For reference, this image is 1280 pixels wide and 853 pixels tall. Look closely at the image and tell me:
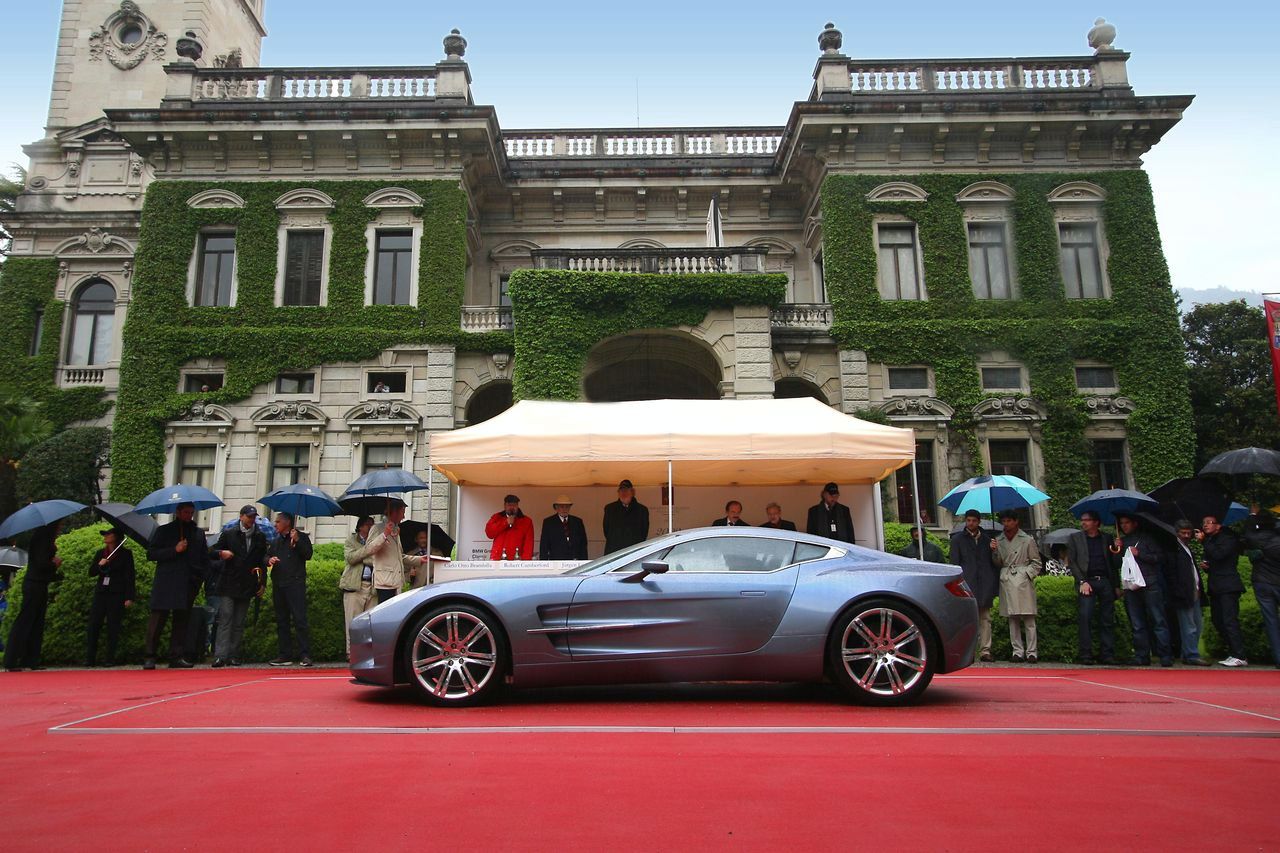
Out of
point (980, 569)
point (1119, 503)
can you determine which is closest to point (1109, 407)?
point (1119, 503)

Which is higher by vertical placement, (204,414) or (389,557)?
(204,414)

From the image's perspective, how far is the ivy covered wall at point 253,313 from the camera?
21.9m

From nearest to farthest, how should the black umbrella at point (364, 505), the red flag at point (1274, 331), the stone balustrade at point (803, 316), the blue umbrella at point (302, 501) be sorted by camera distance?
the black umbrella at point (364, 505) → the blue umbrella at point (302, 501) → the red flag at point (1274, 331) → the stone balustrade at point (803, 316)

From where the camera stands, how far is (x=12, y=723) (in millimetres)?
6078

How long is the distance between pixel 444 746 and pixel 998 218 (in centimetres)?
2255

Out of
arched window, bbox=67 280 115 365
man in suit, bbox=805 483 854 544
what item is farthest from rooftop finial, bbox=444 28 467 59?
man in suit, bbox=805 483 854 544

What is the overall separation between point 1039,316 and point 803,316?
6.20 m

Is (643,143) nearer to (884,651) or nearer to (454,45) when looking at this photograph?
(454,45)

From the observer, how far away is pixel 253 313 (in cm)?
2256

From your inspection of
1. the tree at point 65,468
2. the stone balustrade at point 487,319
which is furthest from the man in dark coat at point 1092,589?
the tree at point 65,468

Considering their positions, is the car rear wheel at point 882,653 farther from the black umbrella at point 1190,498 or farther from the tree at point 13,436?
the tree at point 13,436

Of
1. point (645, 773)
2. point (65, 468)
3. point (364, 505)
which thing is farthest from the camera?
point (65, 468)

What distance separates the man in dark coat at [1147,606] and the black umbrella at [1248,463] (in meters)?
1.39

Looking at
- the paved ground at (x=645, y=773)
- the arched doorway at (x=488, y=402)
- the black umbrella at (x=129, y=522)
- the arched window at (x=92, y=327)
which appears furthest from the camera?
the arched window at (x=92, y=327)
